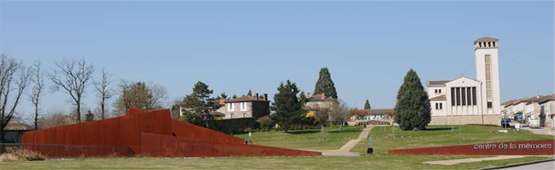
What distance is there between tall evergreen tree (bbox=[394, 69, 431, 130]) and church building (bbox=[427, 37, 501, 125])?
65.3 feet

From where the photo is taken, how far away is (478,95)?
347 ft

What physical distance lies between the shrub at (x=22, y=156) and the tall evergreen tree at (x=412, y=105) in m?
62.0

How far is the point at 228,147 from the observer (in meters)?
35.4

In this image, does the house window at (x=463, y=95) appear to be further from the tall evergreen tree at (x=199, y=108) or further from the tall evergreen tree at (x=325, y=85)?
the tall evergreen tree at (x=325, y=85)

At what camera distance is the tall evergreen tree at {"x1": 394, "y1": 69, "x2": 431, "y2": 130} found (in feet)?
284

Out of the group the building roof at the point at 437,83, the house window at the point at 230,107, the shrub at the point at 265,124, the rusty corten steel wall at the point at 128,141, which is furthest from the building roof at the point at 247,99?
the rusty corten steel wall at the point at 128,141

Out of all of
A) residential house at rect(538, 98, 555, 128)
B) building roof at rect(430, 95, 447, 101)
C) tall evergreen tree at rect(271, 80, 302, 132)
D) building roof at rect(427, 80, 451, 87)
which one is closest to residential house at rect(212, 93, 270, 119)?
tall evergreen tree at rect(271, 80, 302, 132)

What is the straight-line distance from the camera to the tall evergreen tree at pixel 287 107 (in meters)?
90.4

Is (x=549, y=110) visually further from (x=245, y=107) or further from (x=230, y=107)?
(x=230, y=107)

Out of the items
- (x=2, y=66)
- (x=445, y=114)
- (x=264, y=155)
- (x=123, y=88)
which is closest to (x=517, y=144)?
(x=264, y=155)

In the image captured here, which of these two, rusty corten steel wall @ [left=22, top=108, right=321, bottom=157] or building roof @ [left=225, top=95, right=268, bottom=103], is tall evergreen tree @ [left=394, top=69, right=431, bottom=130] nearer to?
building roof @ [left=225, top=95, right=268, bottom=103]

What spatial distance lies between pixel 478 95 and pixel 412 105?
23.4 meters

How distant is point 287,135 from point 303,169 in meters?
59.5

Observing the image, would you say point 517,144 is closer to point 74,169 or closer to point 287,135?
point 74,169
